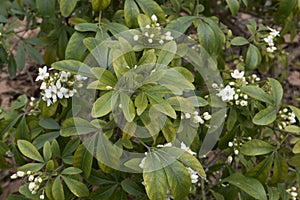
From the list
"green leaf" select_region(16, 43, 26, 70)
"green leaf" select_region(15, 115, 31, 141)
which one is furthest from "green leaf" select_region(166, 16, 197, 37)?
"green leaf" select_region(16, 43, 26, 70)

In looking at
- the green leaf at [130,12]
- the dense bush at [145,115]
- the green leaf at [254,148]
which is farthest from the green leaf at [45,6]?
the green leaf at [254,148]

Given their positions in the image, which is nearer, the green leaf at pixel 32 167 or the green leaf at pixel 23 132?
the green leaf at pixel 32 167

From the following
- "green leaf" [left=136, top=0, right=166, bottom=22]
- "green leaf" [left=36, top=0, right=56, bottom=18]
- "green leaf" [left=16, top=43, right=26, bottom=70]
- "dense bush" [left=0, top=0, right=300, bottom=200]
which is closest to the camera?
"dense bush" [left=0, top=0, right=300, bottom=200]

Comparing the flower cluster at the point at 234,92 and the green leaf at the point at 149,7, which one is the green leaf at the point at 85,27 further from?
the flower cluster at the point at 234,92

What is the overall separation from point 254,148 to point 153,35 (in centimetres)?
61

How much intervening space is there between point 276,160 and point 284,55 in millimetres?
1396

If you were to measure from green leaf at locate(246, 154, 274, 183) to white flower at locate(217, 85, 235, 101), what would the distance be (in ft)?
1.00

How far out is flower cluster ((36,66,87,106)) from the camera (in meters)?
1.81

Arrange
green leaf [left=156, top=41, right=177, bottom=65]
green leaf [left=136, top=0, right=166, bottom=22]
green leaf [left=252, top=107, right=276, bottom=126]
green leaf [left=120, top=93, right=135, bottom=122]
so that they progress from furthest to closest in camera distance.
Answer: green leaf [left=136, top=0, right=166, bottom=22] < green leaf [left=252, top=107, right=276, bottom=126] < green leaf [left=156, top=41, right=177, bottom=65] < green leaf [left=120, top=93, right=135, bottom=122]

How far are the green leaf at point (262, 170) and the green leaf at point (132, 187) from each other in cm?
48

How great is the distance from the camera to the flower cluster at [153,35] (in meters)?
1.87

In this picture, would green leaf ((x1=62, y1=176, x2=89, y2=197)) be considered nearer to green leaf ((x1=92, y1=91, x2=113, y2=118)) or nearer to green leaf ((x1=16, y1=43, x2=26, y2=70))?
green leaf ((x1=92, y1=91, x2=113, y2=118))

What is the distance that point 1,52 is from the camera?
231 centimetres

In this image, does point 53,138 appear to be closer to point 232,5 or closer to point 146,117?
point 146,117
